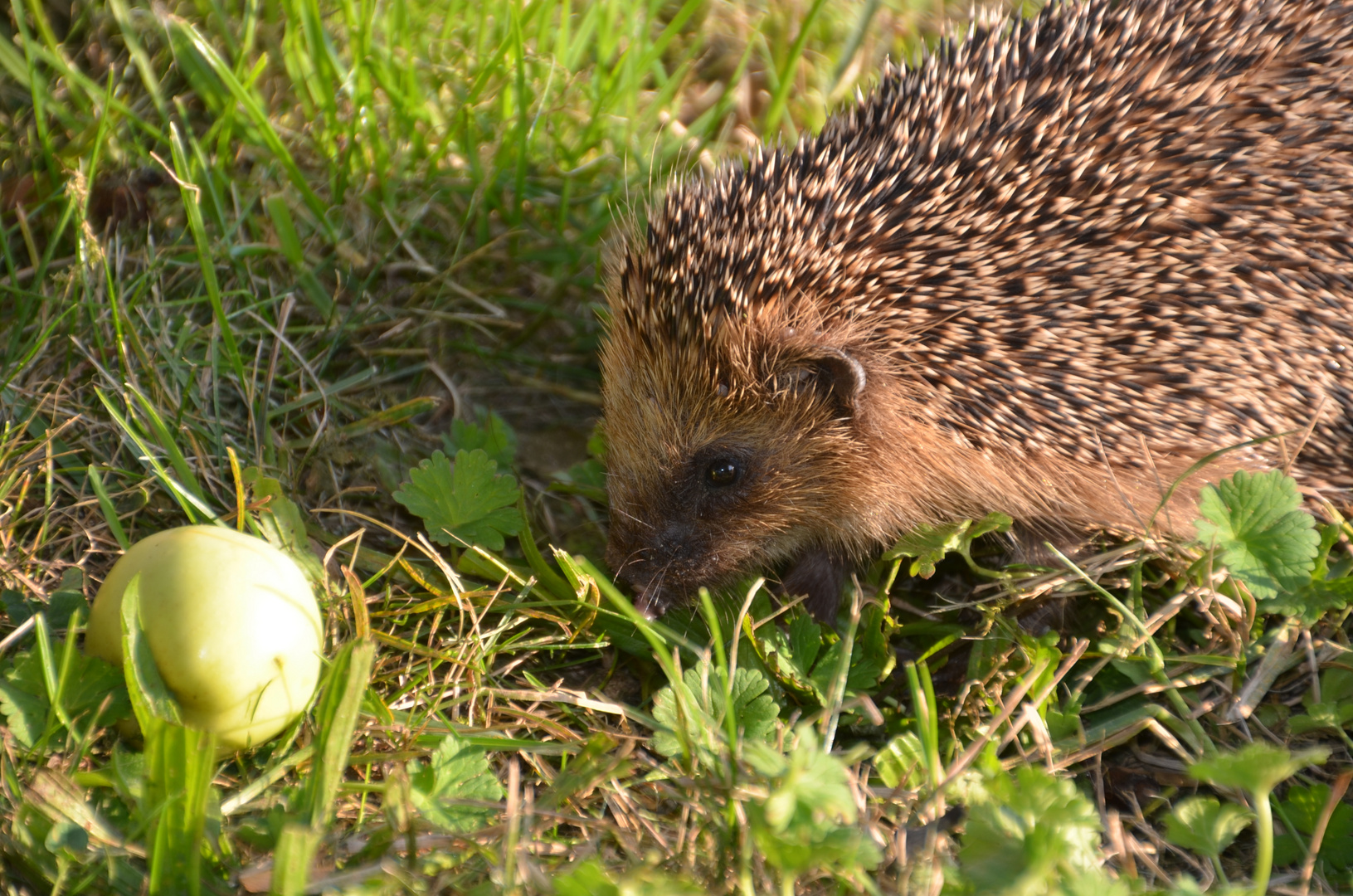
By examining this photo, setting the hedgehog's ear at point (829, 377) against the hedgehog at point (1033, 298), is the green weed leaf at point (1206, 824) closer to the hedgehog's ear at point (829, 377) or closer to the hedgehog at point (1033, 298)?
the hedgehog at point (1033, 298)

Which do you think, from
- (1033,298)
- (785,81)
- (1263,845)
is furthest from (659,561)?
(785,81)

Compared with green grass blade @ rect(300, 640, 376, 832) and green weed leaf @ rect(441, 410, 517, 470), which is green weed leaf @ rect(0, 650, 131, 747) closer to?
green grass blade @ rect(300, 640, 376, 832)

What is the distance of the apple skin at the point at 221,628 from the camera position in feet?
7.58

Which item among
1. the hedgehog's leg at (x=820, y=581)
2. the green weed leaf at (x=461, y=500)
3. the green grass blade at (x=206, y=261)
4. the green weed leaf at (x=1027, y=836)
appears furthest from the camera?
the hedgehog's leg at (x=820, y=581)

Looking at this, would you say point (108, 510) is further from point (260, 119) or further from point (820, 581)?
point (820, 581)

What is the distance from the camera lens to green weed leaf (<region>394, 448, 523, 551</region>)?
3.24m

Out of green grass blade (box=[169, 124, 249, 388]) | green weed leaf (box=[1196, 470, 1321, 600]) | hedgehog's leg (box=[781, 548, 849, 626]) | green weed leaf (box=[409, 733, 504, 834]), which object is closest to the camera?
green weed leaf (box=[409, 733, 504, 834])

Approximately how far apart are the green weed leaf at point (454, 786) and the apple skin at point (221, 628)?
33 cm

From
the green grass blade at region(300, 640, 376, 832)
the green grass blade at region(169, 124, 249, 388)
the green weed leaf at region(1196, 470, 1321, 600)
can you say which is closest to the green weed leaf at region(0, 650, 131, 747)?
the green grass blade at region(300, 640, 376, 832)

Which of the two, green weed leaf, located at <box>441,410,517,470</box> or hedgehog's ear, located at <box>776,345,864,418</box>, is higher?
hedgehog's ear, located at <box>776,345,864,418</box>

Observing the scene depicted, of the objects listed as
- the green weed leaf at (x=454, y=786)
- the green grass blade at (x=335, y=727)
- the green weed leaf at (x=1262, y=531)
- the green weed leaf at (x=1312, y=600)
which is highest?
the green weed leaf at (x=1262, y=531)

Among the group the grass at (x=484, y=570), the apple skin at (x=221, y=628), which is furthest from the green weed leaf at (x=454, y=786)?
the apple skin at (x=221, y=628)

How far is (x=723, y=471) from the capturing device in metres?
3.30

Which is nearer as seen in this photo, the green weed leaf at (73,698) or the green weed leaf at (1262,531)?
the green weed leaf at (73,698)
